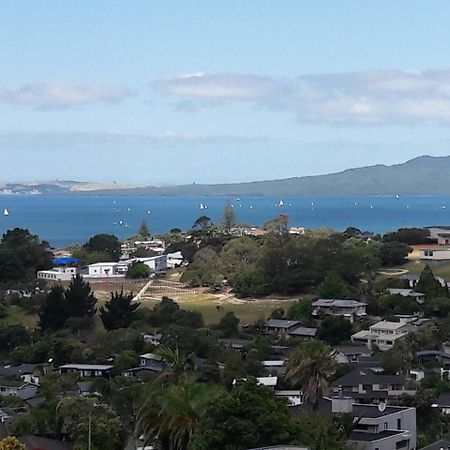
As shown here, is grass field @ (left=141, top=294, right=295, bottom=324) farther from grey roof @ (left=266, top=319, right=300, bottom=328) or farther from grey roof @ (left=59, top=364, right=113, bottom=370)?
grey roof @ (left=59, top=364, right=113, bottom=370)

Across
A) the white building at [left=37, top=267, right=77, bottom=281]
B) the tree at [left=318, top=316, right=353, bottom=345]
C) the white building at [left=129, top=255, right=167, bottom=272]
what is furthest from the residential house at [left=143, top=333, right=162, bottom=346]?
the white building at [left=129, top=255, right=167, bottom=272]

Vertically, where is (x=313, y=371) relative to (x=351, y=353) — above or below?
above

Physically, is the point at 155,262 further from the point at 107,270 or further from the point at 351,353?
the point at 351,353

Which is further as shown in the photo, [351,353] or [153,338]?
[153,338]

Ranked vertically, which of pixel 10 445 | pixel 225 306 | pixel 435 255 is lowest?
pixel 225 306

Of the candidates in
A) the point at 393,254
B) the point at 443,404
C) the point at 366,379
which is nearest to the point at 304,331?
the point at 366,379

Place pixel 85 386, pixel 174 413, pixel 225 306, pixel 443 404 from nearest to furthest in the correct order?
1. pixel 174 413
2. pixel 443 404
3. pixel 85 386
4. pixel 225 306

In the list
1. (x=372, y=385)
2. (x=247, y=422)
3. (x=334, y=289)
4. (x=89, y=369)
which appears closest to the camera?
(x=247, y=422)
